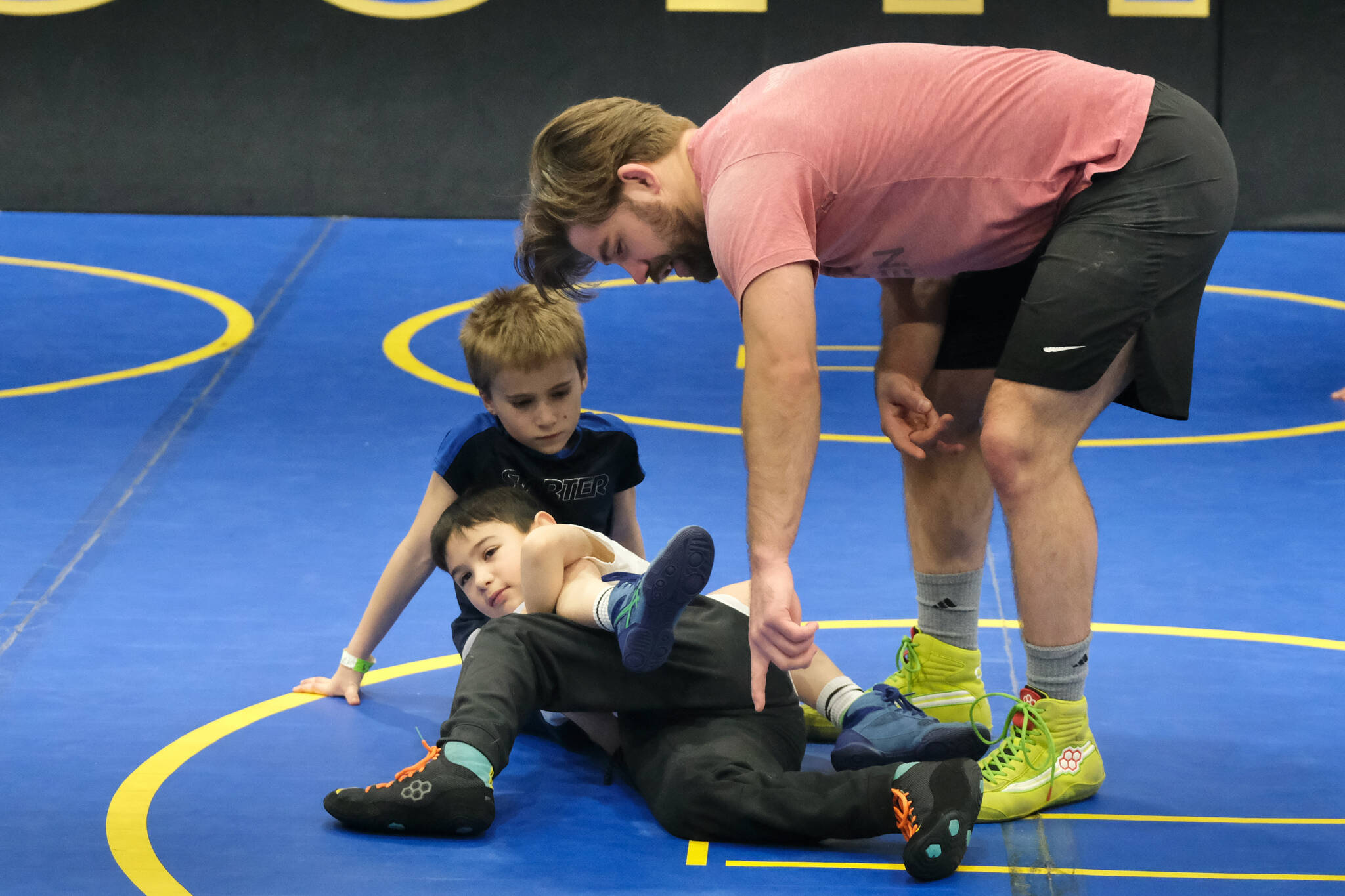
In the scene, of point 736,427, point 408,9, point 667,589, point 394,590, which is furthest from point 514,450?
point 408,9

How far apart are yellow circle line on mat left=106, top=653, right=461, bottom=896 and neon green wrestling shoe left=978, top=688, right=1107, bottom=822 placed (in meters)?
1.24

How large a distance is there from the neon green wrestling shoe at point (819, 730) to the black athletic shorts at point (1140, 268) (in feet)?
2.68

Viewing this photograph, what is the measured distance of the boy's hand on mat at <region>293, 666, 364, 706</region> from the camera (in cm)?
344

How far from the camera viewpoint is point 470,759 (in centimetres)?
280

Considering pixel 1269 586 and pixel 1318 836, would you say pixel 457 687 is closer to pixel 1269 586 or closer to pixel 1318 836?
pixel 1318 836

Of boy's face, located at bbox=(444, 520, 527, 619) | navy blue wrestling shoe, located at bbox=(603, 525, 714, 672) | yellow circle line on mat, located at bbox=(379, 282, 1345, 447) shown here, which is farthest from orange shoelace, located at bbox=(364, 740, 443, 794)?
yellow circle line on mat, located at bbox=(379, 282, 1345, 447)

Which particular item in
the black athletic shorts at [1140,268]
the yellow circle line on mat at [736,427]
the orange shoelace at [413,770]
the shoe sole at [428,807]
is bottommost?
the yellow circle line on mat at [736,427]

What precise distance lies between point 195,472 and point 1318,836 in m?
3.31

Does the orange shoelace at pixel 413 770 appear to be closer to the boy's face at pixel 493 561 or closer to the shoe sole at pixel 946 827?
Answer: the boy's face at pixel 493 561

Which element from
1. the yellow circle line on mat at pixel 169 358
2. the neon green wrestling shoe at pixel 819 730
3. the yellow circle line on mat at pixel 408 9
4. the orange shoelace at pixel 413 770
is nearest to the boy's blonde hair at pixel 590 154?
the orange shoelace at pixel 413 770

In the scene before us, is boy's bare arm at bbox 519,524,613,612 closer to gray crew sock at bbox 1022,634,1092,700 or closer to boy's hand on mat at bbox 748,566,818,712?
boy's hand on mat at bbox 748,566,818,712

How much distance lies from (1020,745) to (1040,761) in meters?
0.04

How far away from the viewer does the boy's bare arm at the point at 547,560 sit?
305 cm

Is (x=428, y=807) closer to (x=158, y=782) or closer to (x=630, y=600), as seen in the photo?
(x=630, y=600)
